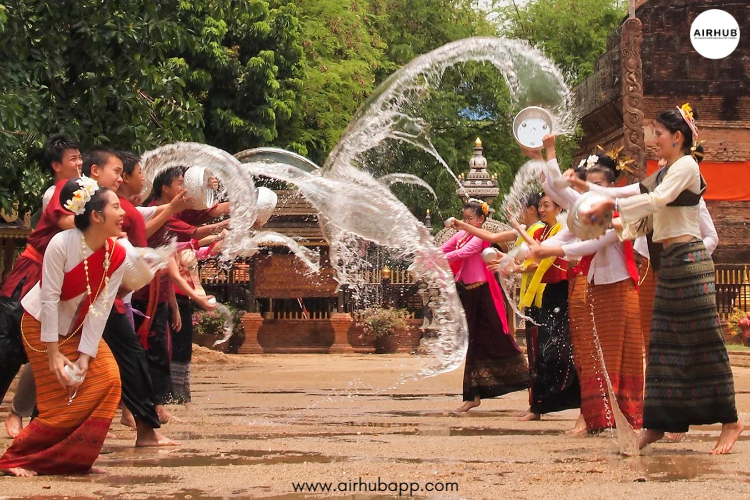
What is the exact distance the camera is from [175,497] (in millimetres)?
5305

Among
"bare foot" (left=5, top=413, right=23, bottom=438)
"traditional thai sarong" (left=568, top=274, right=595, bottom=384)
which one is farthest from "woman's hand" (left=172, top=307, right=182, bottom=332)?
"traditional thai sarong" (left=568, top=274, right=595, bottom=384)

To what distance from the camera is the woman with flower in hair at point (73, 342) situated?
19.8 ft

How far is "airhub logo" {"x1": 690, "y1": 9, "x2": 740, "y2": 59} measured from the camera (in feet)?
97.5

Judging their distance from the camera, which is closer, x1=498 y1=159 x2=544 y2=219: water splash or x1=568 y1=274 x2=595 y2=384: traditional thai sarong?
x1=568 y1=274 x2=595 y2=384: traditional thai sarong

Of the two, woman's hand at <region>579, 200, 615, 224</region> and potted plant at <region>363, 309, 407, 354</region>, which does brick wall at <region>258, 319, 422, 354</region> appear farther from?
woman's hand at <region>579, 200, 615, 224</region>

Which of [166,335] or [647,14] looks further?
[647,14]

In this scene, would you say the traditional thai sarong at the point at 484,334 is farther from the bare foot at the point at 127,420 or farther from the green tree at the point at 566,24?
the green tree at the point at 566,24

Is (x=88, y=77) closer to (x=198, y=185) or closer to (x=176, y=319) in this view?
(x=176, y=319)

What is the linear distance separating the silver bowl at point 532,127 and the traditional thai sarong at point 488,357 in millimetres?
2996

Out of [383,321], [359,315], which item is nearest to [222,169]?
[383,321]

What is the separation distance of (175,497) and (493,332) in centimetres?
536

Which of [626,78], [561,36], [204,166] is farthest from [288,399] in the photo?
[561,36]

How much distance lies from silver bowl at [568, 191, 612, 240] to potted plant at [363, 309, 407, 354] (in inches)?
764

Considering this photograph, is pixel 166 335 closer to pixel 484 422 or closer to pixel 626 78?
pixel 484 422
